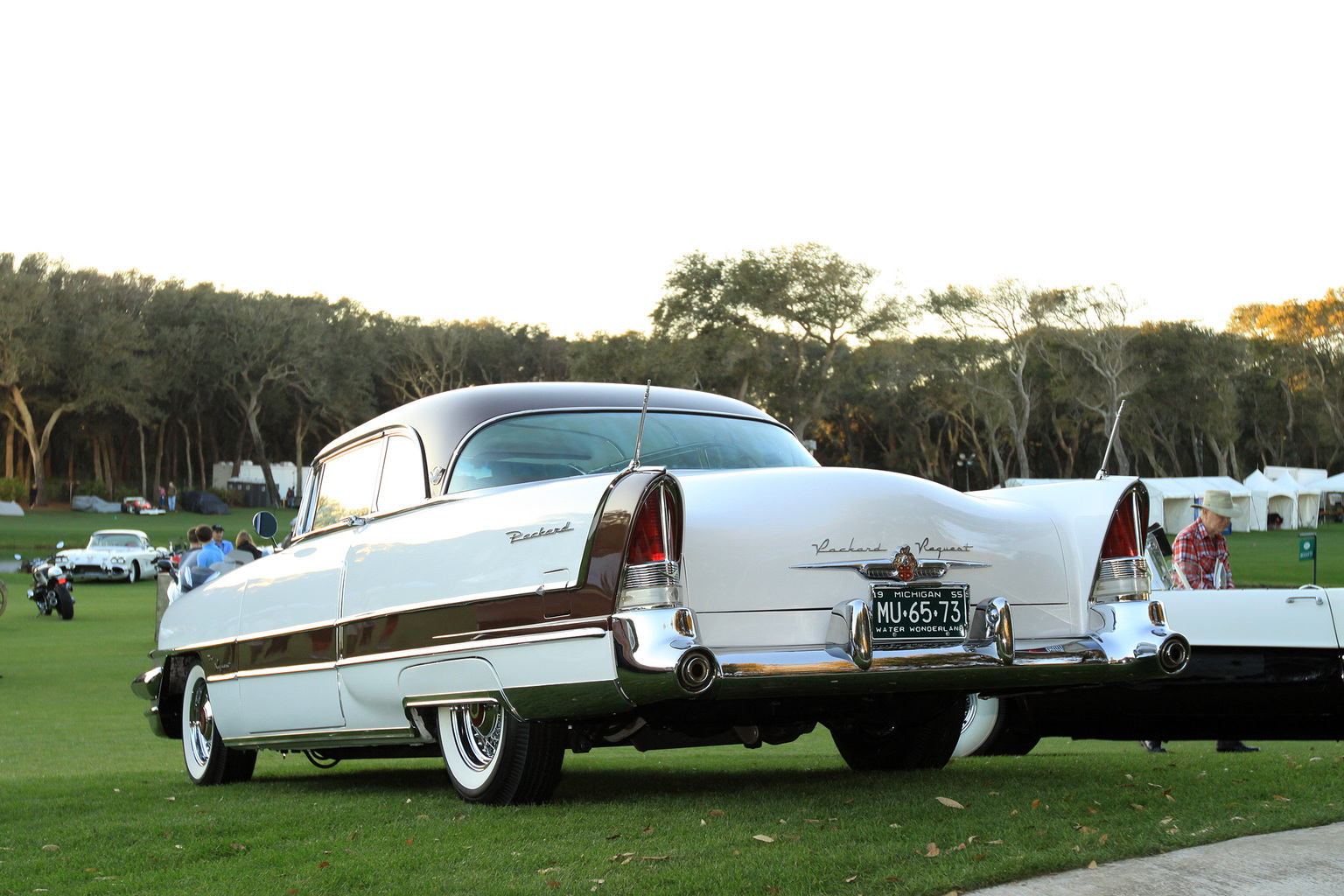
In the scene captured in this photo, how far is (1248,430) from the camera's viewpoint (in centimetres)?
8638

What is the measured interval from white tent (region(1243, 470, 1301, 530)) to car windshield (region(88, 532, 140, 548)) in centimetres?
5016

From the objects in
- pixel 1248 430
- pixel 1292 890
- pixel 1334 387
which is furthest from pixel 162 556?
pixel 1248 430

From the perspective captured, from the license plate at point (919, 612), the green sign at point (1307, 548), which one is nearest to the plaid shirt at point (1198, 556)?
the green sign at point (1307, 548)

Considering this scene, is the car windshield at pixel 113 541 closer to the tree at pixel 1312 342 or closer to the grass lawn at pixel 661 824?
the grass lawn at pixel 661 824

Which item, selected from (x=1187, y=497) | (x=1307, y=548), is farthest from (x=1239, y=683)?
(x=1187, y=497)

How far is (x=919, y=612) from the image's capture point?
15.4 ft

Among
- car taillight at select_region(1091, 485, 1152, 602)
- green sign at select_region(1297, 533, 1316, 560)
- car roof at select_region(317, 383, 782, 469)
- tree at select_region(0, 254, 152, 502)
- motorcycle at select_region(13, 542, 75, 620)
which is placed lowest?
motorcycle at select_region(13, 542, 75, 620)

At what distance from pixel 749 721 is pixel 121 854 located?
2369 millimetres

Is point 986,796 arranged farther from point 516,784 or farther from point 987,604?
point 516,784

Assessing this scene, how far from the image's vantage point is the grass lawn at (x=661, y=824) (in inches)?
157

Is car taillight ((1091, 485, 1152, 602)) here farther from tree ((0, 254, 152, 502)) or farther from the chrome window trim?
tree ((0, 254, 152, 502))

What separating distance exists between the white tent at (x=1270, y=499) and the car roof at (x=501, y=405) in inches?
2467

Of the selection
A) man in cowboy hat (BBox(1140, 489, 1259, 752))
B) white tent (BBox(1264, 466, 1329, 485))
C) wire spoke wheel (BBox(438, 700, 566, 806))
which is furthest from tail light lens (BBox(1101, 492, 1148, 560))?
white tent (BBox(1264, 466, 1329, 485))

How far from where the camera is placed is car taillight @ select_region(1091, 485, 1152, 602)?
5176 millimetres
